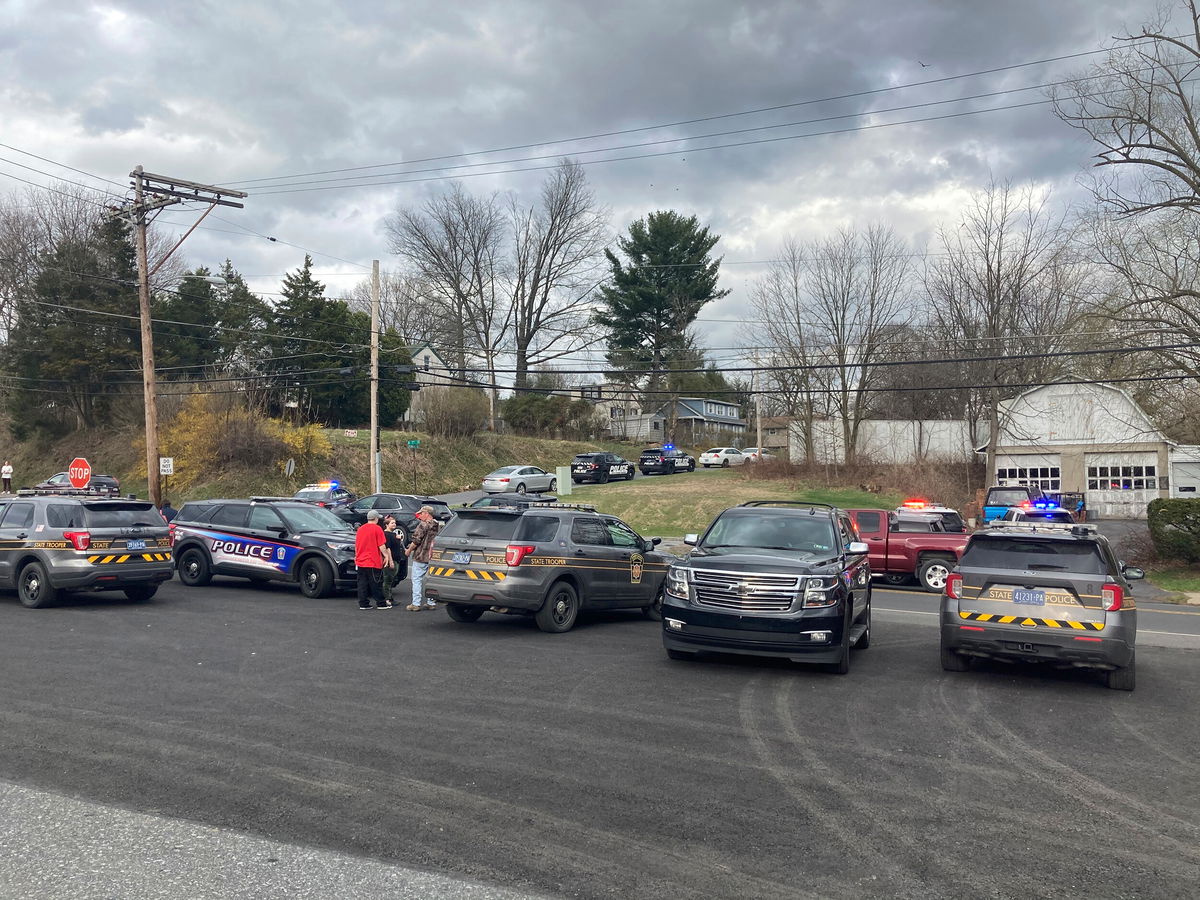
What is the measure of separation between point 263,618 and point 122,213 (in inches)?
767

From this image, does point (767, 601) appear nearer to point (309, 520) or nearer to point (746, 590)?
point (746, 590)

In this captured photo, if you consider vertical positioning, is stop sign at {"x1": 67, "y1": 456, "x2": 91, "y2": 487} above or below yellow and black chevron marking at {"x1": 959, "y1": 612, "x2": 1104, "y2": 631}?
above

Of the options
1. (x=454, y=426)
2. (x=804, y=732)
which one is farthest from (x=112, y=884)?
(x=454, y=426)

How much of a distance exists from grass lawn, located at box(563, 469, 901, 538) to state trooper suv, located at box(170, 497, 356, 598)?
56.1 ft

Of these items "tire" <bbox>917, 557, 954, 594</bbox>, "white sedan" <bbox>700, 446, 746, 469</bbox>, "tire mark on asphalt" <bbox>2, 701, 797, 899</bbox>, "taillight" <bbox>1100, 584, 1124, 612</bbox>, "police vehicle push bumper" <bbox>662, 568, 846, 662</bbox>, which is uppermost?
"white sedan" <bbox>700, 446, 746, 469</bbox>

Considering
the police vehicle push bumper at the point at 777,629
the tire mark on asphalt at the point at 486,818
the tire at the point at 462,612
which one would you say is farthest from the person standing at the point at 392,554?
the tire mark on asphalt at the point at 486,818

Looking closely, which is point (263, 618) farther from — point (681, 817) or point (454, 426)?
point (454, 426)

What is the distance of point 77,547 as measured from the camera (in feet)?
48.9

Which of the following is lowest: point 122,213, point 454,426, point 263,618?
point 263,618

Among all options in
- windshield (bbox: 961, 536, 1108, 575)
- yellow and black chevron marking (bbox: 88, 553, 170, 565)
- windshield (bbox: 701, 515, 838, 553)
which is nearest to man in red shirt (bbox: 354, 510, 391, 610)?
yellow and black chevron marking (bbox: 88, 553, 170, 565)

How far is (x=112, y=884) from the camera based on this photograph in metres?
4.70

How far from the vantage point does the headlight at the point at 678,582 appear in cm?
1041

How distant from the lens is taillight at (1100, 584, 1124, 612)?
9.45 meters

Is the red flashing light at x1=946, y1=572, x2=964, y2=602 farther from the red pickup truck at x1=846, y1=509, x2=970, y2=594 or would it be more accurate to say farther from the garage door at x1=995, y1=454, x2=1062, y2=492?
the garage door at x1=995, y1=454, x2=1062, y2=492
